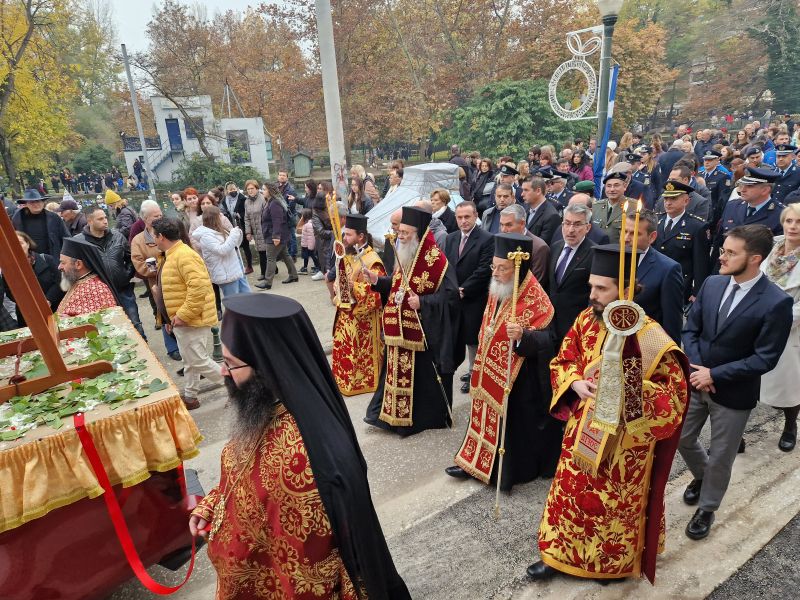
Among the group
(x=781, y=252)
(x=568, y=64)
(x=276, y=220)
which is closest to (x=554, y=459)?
(x=781, y=252)

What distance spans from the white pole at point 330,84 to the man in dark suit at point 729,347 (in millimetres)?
5971

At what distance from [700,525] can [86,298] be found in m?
5.67

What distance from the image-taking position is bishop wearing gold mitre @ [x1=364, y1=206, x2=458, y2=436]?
495 cm

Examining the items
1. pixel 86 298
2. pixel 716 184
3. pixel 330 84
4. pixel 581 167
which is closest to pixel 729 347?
pixel 86 298

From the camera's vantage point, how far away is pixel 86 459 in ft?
8.86

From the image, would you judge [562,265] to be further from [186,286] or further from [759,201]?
[186,286]

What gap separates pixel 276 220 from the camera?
32.9 ft

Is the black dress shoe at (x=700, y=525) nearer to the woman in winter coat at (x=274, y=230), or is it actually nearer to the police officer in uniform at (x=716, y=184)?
the police officer in uniform at (x=716, y=184)

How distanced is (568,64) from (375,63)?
1809cm

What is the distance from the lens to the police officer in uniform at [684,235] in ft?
18.8

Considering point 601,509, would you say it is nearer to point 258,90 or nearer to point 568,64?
point 568,64

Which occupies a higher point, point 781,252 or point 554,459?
point 781,252

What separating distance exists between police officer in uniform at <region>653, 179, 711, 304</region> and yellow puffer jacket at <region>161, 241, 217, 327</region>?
508 cm

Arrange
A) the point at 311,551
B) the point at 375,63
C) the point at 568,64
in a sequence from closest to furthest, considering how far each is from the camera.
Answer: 1. the point at 311,551
2. the point at 568,64
3. the point at 375,63
